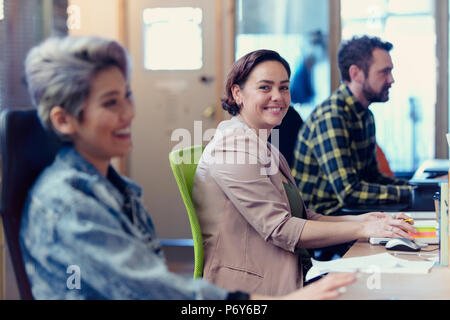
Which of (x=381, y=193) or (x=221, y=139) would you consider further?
(x=381, y=193)

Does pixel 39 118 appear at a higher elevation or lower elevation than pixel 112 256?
higher

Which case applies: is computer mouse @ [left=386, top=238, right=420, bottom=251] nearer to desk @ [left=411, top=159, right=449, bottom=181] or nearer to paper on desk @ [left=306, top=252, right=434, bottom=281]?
paper on desk @ [left=306, top=252, right=434, bottom=281]

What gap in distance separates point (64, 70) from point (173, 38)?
6.57 ft

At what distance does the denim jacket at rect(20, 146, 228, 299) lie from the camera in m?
0.74

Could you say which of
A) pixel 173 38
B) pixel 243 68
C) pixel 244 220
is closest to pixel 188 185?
pixel 244 220

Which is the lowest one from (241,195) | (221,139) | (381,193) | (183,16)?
(381,193)

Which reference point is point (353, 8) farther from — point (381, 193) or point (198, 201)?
point (198, 201)

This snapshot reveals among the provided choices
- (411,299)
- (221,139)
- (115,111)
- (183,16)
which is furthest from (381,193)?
(183,16)

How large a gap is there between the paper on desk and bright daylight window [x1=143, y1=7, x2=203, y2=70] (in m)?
1.53

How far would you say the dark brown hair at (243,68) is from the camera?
1529mm

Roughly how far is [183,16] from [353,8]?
1168mm

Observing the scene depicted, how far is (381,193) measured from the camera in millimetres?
2131

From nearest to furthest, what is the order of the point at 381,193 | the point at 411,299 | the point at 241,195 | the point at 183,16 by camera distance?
the point at 411,299, the point at 241,195, the point at 381,193, the point at 183,16

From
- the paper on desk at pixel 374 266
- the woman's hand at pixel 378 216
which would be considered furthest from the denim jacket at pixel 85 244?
the woman's hand at pixel 378 216
